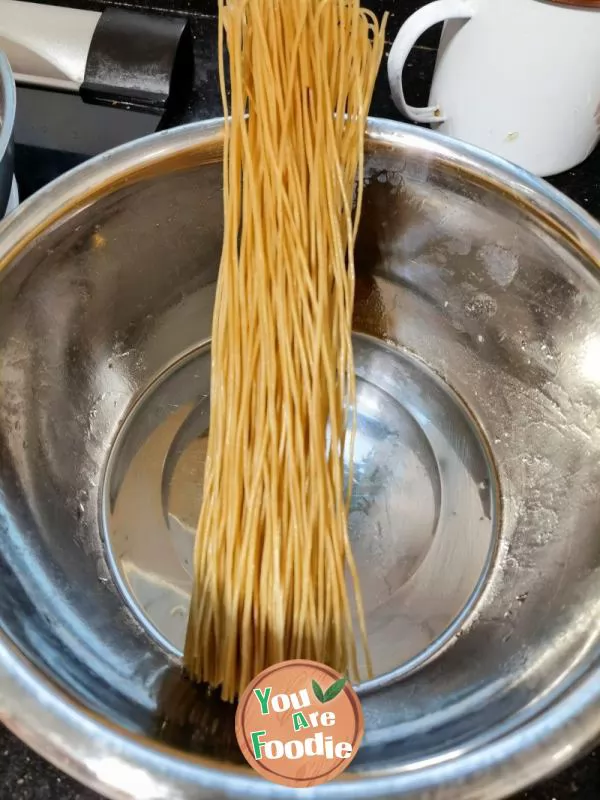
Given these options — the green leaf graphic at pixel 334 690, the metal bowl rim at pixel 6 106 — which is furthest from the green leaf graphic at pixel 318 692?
the metal bowl rim at pixel 6 106

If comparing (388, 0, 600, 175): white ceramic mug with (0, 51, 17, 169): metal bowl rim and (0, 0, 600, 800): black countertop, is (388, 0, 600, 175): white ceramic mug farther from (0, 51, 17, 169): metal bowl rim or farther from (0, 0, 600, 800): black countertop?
(0, 51, 17, 169): metal bowl rim

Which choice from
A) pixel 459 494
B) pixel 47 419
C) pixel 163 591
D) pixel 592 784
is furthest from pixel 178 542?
pixel 592 784

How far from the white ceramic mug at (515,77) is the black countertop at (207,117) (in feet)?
0.15

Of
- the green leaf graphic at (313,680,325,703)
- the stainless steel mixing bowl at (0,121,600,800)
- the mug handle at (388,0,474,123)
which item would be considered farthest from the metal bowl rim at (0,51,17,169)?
the green leaf graphic at (313,680,325,703)

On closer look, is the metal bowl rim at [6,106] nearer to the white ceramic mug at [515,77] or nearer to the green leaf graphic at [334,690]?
the white ceramic mug at [515,77]

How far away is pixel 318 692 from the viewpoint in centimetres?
42

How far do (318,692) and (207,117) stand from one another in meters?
0.60

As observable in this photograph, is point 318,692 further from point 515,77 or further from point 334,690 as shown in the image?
point 515,77

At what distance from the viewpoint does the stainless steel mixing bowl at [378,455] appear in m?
0.40

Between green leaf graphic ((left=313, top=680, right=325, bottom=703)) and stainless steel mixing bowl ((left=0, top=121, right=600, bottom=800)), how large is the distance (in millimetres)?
39

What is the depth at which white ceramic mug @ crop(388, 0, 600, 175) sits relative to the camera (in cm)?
54

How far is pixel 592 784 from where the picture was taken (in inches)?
18.4

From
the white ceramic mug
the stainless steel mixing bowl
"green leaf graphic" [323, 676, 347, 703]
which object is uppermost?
the white ceramic mug

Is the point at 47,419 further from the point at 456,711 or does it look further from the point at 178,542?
the point at 456,711
